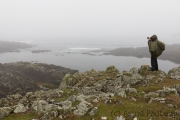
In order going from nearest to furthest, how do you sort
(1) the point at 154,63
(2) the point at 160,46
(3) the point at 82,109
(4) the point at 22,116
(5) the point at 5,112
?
(3) the point at 82,109, (4) the point at 22,116, (5) the point at 5,112, (2) the point at 160,46, (1) the point at 154,63

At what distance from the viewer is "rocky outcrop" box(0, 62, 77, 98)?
A: 193 feet

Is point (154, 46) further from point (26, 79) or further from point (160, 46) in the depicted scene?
point (26, 79)

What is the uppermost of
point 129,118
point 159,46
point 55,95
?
point 159,46

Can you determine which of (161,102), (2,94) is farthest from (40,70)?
(161,102)

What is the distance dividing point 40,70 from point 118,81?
6605 cm

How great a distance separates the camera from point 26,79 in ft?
240

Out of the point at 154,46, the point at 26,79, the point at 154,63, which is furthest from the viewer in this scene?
the point at 26,79

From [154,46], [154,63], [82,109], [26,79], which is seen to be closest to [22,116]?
[82,109]

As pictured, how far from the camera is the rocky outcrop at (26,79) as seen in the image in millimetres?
→ 58822

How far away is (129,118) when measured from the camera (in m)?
11.3

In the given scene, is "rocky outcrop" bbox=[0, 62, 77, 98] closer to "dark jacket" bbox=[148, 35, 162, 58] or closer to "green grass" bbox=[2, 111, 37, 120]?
"green grass" bbox=[2, 111, 37, 120]

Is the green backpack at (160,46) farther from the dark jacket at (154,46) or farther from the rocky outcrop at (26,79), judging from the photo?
the rocky outcrop at (26,79)

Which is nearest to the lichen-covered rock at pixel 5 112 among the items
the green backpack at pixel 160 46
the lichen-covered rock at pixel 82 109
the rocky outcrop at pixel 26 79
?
the lichen-covered rock at pixel 82 109

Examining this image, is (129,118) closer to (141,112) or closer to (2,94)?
(141,112)
